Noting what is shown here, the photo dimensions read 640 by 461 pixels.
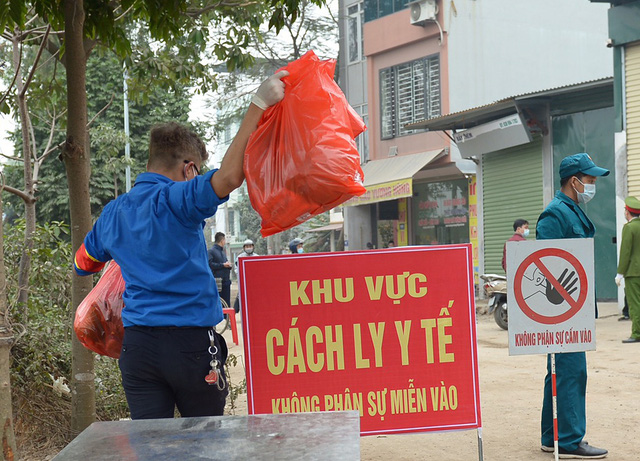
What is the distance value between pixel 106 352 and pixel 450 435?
11.3ft

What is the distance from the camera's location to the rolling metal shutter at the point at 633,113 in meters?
15.1

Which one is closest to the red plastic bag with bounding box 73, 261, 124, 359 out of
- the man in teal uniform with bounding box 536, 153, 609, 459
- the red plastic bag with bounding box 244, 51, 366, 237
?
the red plastic bag with bounding box 244, 51, 366, 237

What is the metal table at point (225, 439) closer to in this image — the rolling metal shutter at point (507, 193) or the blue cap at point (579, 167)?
the blue cap at point (579, 167)

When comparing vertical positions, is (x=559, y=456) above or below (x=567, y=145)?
below

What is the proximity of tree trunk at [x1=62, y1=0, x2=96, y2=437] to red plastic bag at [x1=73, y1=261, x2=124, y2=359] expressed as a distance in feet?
4.20

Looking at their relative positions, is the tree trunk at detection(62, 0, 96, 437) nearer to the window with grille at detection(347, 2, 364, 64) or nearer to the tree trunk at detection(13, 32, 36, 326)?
the tree trunk at detection(13, 32, 36, 326)

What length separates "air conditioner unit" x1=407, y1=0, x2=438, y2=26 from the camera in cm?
2638

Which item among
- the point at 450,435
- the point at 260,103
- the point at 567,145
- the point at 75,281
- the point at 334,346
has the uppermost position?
the point at 567,145

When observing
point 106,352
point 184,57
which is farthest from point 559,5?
point 106,352

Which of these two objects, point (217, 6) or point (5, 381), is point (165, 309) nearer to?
point (5, 381)

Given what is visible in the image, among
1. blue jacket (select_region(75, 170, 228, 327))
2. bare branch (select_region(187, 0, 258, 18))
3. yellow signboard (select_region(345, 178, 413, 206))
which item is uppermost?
bare branch (select_region(187, 0, 258, 18))

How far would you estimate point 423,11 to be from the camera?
26.5 metres

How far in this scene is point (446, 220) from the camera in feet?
91.9

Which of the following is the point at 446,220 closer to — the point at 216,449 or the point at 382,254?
the point at 382,254
